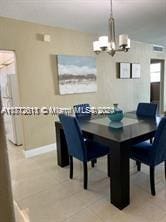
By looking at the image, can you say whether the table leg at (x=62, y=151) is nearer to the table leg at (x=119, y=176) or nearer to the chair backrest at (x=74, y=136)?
the chair backrest at (x=74, y=136)

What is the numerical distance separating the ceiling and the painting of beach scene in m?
0.63

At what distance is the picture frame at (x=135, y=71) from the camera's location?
5.07 metres

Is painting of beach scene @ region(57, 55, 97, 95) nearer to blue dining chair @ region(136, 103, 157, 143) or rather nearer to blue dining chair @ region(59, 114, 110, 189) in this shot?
blue dining chair @ region(136, 103, 157, 143)

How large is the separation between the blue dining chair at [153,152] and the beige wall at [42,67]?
6.43 feet

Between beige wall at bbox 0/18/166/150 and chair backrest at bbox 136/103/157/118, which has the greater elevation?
beige wall at bbox 0/18/166/150

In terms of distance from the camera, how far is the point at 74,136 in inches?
87.8

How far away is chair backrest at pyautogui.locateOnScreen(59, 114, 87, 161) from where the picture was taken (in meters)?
2.13

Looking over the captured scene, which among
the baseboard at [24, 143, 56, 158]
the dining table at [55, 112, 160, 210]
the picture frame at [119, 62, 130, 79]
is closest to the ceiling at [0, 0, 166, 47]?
the picture frame at [119, 62, 130, 79]

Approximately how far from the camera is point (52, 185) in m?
2.42

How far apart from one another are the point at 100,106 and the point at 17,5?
2729 millimetres

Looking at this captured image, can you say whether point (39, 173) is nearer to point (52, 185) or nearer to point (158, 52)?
point (52, 185)

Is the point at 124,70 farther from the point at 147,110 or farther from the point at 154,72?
the point at 154,72

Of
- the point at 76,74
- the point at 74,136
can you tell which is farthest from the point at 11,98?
the point at 74,136

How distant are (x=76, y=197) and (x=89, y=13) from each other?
2722 millimetres
